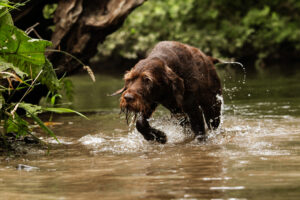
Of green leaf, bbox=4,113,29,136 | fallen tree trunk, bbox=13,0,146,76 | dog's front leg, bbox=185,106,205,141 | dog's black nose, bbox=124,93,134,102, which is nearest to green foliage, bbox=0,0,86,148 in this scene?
green leaf, bbox=4,113,29,136

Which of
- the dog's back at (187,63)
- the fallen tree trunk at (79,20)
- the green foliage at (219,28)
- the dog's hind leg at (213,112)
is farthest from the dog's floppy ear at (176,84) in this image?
the green foliage at (219,28)

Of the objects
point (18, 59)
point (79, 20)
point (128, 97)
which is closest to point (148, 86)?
point (128, 97)

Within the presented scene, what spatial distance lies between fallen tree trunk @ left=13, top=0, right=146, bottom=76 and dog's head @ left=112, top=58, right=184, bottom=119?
2.84 metres

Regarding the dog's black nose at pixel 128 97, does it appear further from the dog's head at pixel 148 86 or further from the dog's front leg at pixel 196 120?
the dog's front leg at pixel 196 120

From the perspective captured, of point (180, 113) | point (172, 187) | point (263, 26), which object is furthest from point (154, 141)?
point (263, 26)

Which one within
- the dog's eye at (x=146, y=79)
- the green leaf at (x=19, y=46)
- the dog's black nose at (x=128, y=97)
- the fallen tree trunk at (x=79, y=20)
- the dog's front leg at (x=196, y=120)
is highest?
the fallen tree trunk at (x=79, y=20)

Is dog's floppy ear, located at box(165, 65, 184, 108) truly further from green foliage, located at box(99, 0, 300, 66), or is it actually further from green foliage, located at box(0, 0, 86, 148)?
green foliage, located at box(99, 0, 300, 66)

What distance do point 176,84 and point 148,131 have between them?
2.55ft

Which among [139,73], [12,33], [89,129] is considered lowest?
[89,129]

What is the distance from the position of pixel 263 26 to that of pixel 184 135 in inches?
724

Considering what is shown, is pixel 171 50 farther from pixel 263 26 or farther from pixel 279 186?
pixel 263 26

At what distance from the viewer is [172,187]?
12.4 ft

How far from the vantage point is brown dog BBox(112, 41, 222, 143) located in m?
5.67

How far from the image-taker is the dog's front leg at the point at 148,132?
6.34 meters
